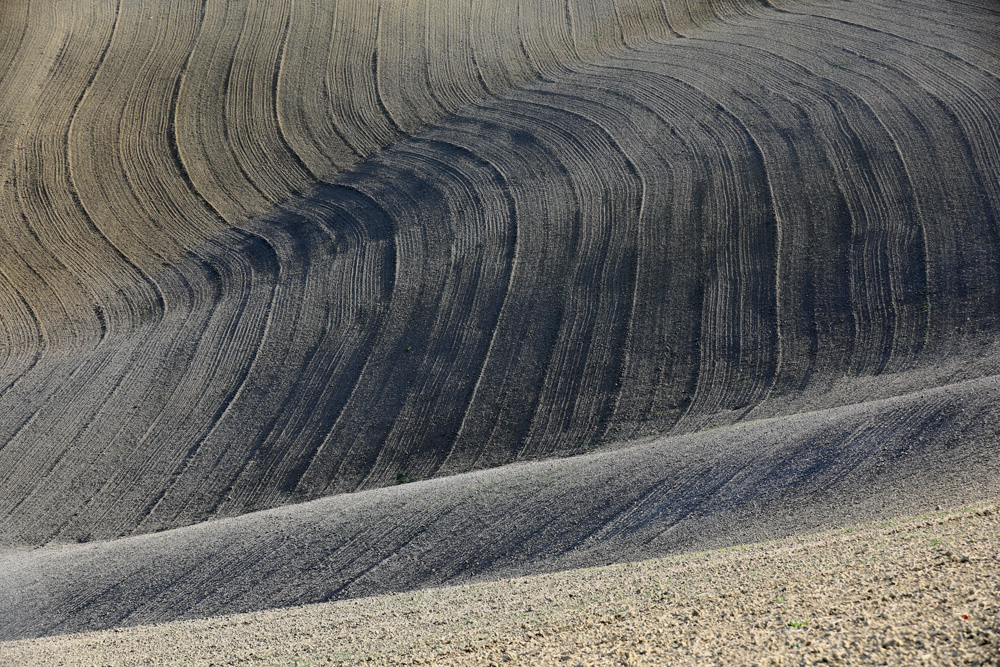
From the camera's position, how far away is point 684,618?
7750mm

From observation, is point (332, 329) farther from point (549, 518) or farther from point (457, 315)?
point (549, 518)

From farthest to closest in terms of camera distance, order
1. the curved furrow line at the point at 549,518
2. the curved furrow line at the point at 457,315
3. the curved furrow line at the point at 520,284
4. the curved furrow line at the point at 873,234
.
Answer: the curved furrow line at the point at 457,315
the curved furrow line at the point at 520,284
the curved furrow line at the point at 873,234
the curved furrow line at the point at 549,518

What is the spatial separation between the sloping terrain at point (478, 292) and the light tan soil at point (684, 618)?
1.12 m

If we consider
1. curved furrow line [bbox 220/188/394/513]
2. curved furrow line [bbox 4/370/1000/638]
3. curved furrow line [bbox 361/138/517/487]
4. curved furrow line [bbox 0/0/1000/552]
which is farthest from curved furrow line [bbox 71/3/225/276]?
curved furrow line [bbox 4/370/1000/638]

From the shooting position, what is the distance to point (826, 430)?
1194 cm

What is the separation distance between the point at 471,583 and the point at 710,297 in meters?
8.60

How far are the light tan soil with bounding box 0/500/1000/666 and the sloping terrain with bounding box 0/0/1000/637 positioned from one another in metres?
1.12

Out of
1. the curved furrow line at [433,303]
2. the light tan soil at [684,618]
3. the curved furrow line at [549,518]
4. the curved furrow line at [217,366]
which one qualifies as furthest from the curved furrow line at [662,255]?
the curved furrow line at [217,366]

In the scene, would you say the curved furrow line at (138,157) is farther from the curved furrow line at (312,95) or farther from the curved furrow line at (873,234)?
the curved furrow line at (873,234)

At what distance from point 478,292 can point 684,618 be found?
1113 centimetres

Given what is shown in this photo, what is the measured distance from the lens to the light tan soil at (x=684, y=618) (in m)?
6.58

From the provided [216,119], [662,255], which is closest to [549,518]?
[662,255]

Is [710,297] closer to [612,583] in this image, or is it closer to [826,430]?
[826,430]

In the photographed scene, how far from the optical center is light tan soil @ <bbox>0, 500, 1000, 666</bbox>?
6578 mm
